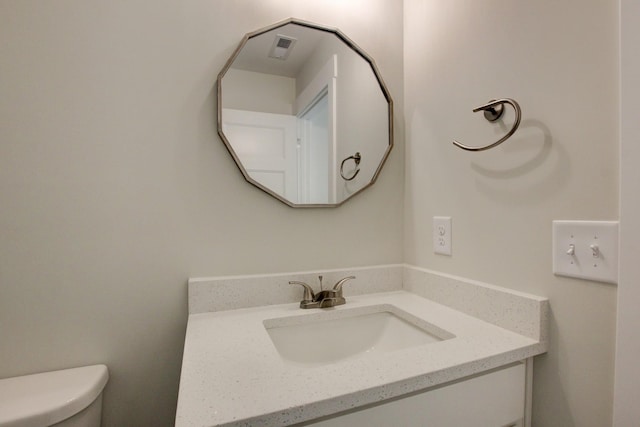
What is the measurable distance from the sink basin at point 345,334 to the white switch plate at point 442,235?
0.80 feet

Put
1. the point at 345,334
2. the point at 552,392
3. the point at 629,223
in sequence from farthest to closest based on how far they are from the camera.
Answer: the point at 345,334 → the point at 552,392 → the point at 629,223

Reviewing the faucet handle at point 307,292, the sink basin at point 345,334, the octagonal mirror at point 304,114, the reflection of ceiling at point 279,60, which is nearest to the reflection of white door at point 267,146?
the octagonal mirror at point 304,114

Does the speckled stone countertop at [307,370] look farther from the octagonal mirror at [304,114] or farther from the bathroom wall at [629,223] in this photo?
the octagonal mirror at [304,114]

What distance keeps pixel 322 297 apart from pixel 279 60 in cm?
80

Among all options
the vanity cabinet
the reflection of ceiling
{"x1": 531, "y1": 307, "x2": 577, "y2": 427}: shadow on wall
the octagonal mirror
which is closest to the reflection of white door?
the octagonal mirror

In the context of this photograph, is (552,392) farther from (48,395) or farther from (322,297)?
(48,395)

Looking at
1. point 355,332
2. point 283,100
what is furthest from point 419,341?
point 283,100

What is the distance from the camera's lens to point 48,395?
2.46 feet

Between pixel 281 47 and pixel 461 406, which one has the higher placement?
pixel 281 47

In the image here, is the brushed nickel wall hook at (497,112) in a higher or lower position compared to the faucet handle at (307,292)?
higher

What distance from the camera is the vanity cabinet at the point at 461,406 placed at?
58 centimetres

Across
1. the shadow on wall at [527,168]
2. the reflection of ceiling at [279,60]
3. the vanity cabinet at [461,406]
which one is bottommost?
the vanity cabinet at [461,406]

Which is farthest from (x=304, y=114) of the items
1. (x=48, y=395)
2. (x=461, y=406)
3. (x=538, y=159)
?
(x=48, y=395)

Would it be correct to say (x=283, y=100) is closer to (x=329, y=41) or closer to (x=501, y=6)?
(x=329, y=41)
